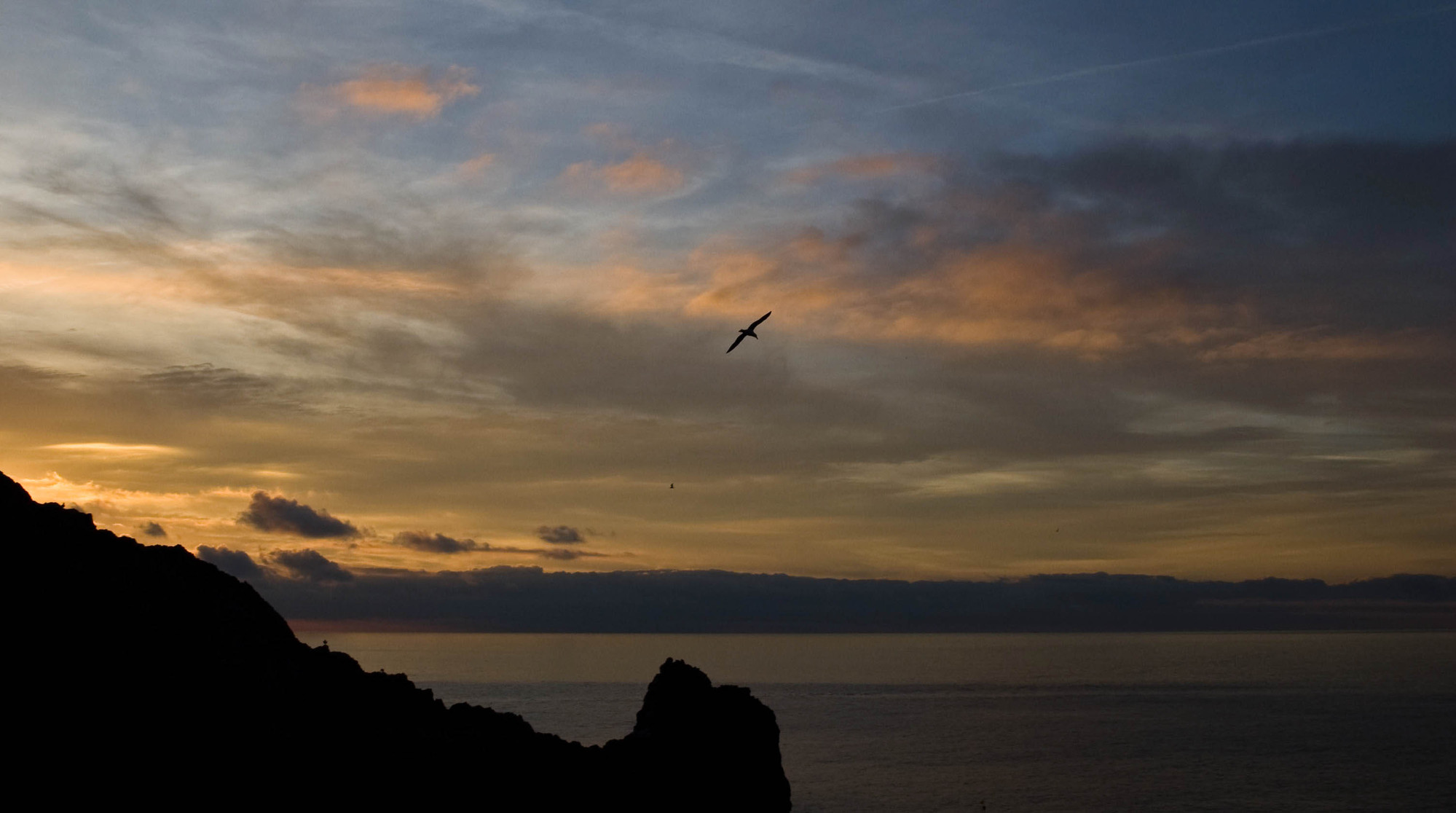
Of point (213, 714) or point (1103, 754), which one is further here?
point (1103, 754)

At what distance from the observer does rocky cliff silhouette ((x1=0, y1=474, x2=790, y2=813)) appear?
3747cm

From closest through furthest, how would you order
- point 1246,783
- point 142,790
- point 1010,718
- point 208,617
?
point 142,790, point 208,617, point 1246,783, point 1010,718

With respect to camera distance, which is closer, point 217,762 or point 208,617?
point 217,762

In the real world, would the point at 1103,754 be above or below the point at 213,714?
below

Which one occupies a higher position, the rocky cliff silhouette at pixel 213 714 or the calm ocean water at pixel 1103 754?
the rocky cliff silhouette at pixel 213 714

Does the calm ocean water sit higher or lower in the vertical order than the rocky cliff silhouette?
lower

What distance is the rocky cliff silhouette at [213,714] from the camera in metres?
37.5

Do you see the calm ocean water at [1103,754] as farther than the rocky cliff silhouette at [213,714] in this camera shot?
Yes

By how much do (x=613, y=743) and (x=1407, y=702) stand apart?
192288 millimetres

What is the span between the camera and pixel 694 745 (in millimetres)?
57094

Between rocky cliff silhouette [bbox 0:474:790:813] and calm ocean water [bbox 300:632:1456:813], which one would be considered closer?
rocky cliff silhouette [bbox 0:474:790:813]

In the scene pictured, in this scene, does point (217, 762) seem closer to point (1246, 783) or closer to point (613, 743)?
point (613, 743)

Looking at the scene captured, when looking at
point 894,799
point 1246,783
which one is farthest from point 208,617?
point 1246,783

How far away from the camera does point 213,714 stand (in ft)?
134
